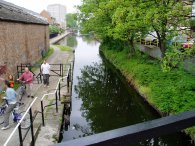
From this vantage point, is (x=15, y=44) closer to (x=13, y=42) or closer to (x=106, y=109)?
(x=13, y=42)

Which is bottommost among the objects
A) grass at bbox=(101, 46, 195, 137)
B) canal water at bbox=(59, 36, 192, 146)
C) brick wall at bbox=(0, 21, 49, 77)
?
canal water at bbox=(59, 36, 192, 146)

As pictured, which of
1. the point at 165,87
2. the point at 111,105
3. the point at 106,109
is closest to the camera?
the point at 165,87

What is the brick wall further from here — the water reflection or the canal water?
the water reflection

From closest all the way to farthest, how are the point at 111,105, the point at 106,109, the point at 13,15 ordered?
1. the point at 106,109
2. the point at 111,105
3. the point at 13,15

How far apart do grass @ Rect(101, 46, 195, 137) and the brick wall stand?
27.9ft

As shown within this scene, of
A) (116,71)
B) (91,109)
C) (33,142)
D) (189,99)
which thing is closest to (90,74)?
(116,71)

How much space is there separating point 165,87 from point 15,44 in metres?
10.5

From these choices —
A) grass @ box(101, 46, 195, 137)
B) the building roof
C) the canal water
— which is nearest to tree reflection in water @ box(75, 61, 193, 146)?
the canal water

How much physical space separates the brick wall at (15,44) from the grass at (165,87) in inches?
335

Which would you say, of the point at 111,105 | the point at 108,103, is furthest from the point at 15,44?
the point at 111,105

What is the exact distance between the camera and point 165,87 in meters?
14.4

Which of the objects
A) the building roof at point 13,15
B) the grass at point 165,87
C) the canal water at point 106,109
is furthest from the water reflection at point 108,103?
the building roof at point 13,15

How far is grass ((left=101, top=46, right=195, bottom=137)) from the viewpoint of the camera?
12.2 meters

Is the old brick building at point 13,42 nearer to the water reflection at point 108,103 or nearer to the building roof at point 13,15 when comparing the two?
the building roof at point 13,15
